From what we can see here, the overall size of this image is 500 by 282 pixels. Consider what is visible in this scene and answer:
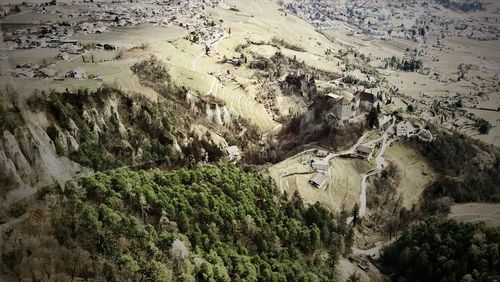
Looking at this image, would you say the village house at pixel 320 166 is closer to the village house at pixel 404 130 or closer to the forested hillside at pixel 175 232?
the forested hillside at pixel 175 232

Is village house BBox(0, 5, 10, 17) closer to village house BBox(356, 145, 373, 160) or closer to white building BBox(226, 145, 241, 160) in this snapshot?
white building BBox(226, 145, 241, 160)

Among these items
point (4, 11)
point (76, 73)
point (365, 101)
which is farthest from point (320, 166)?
point (4, 11)

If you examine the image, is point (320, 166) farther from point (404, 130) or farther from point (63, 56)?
point (63, 56)

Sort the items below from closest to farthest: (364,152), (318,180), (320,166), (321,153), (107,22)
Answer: (318,180), (320,166), (321,153), (364,152), (107,22)

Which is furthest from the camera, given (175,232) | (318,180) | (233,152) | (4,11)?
(4,11)

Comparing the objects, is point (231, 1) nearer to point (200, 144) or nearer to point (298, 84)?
point (298, 84)

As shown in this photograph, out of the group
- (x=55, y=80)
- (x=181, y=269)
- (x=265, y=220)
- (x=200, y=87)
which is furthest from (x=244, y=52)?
(x=181, y=269)
